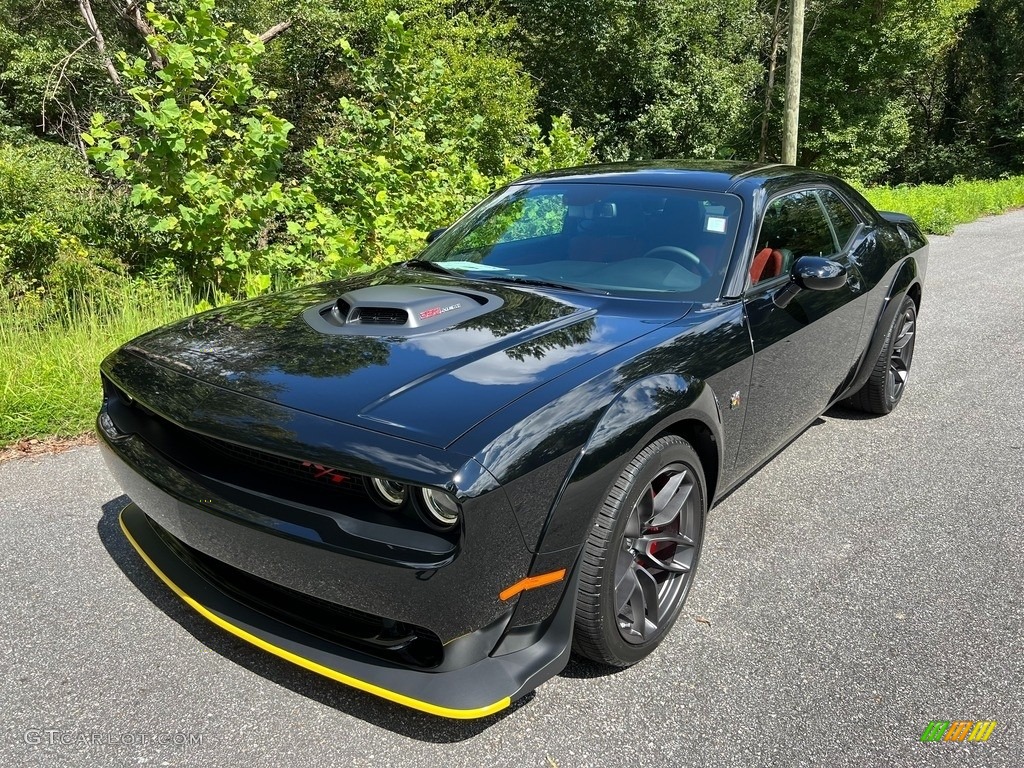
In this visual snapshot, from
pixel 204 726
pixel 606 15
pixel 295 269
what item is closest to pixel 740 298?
pixel 204 726

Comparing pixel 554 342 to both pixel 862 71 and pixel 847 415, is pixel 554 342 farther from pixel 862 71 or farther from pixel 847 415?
pixel 862 71

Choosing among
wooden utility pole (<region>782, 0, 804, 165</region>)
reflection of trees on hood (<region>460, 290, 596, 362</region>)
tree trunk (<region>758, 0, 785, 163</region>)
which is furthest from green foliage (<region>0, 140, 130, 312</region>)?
tree trunk (<region>758, 0, 785, 163</region>)

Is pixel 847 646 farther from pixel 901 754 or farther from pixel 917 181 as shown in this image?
pixel 917 181

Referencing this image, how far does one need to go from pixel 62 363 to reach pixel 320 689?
3355 mm

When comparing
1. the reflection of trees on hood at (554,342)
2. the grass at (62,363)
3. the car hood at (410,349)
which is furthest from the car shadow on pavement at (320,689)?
the grass at (62,363)

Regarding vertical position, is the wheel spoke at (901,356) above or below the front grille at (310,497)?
below

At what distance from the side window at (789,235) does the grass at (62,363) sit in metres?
3.61

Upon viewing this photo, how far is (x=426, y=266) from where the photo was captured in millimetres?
3504

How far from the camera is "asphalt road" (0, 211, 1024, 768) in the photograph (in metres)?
2.09

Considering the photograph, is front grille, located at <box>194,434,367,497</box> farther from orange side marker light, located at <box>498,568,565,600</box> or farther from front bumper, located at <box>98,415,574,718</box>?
orange side marker light, located at <box>498,568,565,600</box>

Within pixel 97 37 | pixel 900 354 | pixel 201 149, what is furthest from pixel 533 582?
pixel 97 37

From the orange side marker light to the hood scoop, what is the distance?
0.95m

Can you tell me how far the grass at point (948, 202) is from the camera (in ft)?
42.7

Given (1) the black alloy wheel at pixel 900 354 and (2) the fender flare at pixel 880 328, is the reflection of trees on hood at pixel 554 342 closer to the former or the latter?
(2) the fender flare at pixel 880 328
